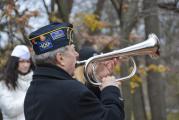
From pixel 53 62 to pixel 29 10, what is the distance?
6.15 m

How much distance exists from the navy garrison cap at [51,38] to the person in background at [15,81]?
97.2 inches

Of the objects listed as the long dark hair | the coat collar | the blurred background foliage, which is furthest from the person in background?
the coat collar

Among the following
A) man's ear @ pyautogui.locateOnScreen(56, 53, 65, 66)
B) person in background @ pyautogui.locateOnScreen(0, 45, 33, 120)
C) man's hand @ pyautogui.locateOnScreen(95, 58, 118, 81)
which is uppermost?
man's ear @ pyautogui.locateOnScreen(56, 53, 65, 66)

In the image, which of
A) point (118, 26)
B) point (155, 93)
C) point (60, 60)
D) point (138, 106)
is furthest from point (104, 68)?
point (138, 106)

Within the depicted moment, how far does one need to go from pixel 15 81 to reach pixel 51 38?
2.65 m

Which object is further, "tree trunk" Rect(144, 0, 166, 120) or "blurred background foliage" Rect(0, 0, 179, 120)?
"tree trunk" Rect(144, 0, 166, 120)

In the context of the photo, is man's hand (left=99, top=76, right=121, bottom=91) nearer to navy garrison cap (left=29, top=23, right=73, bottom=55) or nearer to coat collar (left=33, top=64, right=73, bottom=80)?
coat collar (left=33, top=64, right=73, bottom=80)

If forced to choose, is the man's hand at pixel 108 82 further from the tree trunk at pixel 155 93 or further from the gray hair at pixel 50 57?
the tree trunk at pixel 155 93

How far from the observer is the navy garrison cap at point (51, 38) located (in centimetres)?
383

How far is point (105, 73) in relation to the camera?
4.20 metres

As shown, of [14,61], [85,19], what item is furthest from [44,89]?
[85,19]

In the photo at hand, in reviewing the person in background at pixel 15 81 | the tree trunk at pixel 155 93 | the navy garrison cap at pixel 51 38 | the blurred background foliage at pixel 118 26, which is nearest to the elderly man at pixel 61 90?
the navy garrison cap at pixel 51 38

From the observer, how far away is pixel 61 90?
3680 millimetres

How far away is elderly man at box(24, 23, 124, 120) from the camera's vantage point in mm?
3648
